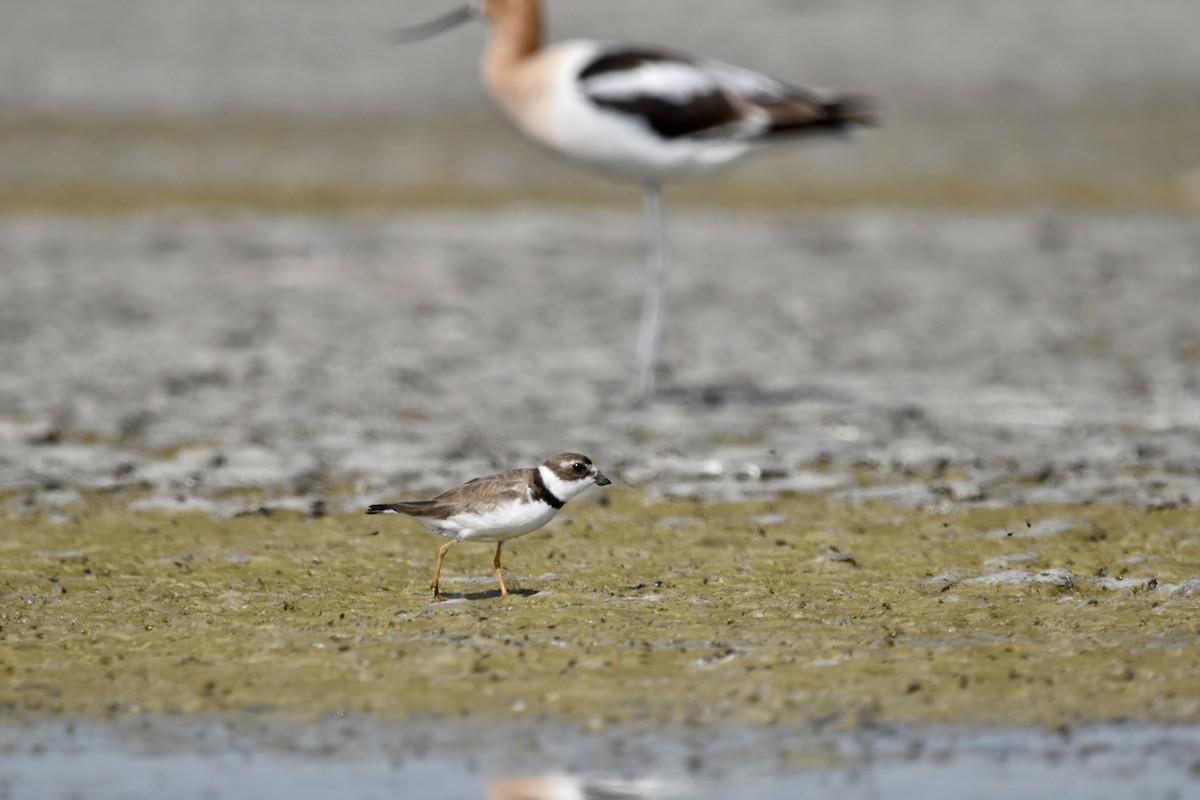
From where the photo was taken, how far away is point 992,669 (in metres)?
5.61

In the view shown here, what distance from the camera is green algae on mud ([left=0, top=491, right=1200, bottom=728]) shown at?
5.43 metres

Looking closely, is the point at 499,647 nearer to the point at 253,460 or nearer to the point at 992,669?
the point at 992,669

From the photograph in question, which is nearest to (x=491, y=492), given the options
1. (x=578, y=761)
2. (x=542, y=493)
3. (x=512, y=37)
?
(x=542, y=493)

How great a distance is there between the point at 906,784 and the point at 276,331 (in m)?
7.75

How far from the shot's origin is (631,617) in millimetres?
6191

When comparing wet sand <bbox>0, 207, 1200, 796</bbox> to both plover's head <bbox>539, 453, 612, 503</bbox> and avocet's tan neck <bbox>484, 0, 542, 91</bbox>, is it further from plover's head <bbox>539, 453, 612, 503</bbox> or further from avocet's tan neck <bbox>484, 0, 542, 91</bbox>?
avocet's tan neck <bbox>484, 0, 542, 91</bbox>

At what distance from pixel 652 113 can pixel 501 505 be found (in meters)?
4.23

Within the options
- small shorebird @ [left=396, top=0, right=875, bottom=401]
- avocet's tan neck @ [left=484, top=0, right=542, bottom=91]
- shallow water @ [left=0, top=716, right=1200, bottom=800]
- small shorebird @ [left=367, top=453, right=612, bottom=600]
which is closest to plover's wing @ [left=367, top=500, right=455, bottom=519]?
small shorebird @ [left=367, top=453, right=612, bottom=600]

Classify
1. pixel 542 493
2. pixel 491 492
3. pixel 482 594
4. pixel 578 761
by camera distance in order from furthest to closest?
pixel 482 594 < pixel 542 493 < pixel 491 492 < pixel 578 761

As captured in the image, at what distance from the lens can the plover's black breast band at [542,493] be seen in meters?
6.38

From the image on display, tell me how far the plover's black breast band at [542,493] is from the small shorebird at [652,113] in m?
3.71

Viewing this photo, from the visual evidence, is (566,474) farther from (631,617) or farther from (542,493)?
(631,617)

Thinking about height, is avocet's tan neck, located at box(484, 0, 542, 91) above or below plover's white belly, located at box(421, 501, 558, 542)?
above

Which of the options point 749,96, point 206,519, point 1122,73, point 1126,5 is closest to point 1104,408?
point 749,96
